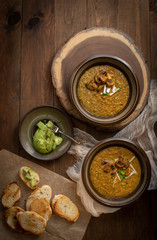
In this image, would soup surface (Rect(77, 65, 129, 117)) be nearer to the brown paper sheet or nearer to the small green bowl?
the small green bowl

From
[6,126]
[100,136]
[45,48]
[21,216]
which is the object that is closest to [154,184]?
[100,136]

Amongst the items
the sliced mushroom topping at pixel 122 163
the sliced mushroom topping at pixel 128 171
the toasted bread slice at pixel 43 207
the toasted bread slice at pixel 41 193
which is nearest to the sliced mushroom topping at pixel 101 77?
the sliced mushroom topping at pixel 122 163

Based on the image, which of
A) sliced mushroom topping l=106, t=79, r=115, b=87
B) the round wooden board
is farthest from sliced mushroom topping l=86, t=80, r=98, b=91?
the round wooden board

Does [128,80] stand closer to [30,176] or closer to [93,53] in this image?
[93,53]

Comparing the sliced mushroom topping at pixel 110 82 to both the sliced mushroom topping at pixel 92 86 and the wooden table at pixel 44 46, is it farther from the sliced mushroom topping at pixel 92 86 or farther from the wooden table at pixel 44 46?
the wooden table at pixel 44 46

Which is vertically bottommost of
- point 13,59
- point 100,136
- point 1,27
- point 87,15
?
point 100,136

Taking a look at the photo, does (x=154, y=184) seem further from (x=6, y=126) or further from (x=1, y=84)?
(x=1, y=84)
